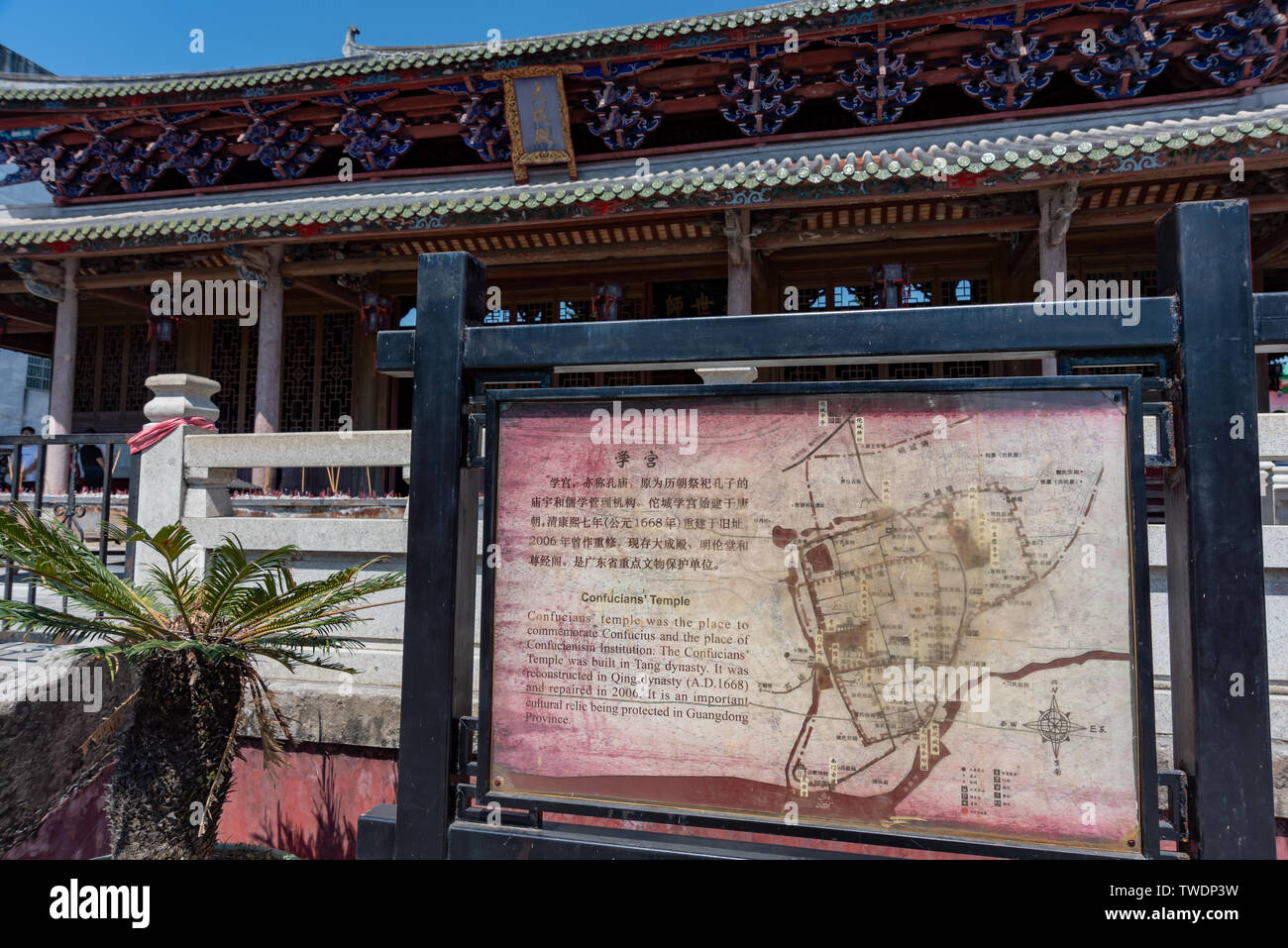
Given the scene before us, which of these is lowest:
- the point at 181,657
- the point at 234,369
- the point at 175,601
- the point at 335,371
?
the point at 181,657

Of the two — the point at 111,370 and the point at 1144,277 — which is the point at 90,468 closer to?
the point at 111,370

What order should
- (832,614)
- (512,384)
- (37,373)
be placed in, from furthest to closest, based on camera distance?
1. (37,373)
2. (512,384)
3. (832,614)

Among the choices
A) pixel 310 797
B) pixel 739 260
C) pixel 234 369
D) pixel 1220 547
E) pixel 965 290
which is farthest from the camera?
pixel 234 369

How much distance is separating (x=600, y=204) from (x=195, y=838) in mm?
5755

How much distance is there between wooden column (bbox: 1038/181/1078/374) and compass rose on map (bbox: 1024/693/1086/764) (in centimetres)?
548

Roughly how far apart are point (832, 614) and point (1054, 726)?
0.55 m

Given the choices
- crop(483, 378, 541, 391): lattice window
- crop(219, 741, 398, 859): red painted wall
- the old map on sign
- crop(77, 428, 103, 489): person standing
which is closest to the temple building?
crop(77, 428, 103, 489): person standing

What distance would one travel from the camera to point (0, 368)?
64.8 feet

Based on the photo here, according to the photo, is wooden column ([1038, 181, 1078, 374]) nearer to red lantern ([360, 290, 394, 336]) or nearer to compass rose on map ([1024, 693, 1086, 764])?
compass rose on map ([1024, 693, 1086, 764])

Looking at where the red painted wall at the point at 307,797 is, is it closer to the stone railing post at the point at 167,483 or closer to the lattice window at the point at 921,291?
the stone railing post at the point at 167,483

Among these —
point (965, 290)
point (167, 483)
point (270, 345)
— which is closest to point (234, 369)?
point (270, 345)

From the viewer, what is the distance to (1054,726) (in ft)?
5.58

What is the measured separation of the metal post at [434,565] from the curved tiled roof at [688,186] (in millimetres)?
5071
